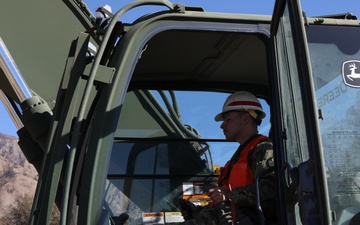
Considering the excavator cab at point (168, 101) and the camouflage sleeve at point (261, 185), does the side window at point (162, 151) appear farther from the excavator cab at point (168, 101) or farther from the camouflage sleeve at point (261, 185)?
the camouflage sleeve at point (261, 185)

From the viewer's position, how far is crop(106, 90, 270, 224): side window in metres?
4.05

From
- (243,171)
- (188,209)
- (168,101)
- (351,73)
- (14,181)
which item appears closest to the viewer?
(351,73)

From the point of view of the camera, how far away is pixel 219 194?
9.81 ft

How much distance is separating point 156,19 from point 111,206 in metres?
1.48

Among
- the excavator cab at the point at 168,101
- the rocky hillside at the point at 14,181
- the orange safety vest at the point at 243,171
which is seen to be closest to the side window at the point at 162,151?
the excavator cab at the point at 168,101

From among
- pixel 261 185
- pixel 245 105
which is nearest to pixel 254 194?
pixel 261 185

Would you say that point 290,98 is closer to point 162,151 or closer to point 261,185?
point 261,185

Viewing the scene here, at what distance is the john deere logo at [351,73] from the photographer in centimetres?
271

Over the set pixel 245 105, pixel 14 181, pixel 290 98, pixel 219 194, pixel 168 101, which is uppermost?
pixel 14 181

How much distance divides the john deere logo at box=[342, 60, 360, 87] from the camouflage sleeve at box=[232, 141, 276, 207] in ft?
1.92

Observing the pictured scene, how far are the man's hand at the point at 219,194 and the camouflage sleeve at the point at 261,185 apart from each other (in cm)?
4

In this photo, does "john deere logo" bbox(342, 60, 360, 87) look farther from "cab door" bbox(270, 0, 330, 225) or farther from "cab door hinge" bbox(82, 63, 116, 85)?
"cab door hinge" bbox(82, 63, 116, 85)

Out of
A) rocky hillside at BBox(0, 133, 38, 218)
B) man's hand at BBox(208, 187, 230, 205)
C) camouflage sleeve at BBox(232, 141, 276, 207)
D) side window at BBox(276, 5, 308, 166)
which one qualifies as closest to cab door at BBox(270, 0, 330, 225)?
side window at BBox(276, 5, 308, 166)

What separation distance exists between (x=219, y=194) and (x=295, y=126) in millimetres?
628
